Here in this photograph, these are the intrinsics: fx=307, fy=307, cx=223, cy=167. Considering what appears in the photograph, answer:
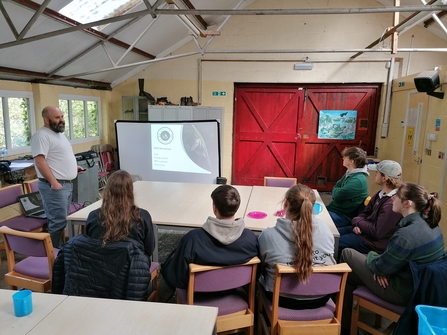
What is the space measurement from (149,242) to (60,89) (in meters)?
4.74

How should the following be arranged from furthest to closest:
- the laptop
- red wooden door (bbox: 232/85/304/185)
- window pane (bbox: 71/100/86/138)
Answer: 1. red wooden door (bbox: 232/85/304/185)
2. window pane (bbox: 71/100/86/138)
3. the laptop

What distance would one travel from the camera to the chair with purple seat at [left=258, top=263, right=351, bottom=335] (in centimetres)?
163

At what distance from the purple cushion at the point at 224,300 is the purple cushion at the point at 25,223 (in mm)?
2006

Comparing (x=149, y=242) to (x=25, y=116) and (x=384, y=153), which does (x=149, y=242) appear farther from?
(x=384, y=153)

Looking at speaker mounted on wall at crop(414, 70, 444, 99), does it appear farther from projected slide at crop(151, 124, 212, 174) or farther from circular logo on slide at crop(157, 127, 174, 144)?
circular logo on slide at crop(157, 127, 174, 144)

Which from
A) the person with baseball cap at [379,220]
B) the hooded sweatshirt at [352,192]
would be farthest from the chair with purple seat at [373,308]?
the hooded sweatshirt at [352,192]

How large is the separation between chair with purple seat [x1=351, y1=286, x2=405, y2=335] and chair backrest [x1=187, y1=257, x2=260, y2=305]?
77 centimetres

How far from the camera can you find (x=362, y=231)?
258 cm

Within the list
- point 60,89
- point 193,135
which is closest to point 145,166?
point 193,135

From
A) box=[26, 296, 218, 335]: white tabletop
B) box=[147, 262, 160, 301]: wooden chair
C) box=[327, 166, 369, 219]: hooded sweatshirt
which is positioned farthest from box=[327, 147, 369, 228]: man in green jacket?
box=[26, 296, 218, 335]: white tabletop

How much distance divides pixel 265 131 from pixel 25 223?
4726mm

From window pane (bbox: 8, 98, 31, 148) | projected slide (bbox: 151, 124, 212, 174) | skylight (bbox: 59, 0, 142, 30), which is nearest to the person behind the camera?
skylight (bbox: 59, 0, 142, 30)

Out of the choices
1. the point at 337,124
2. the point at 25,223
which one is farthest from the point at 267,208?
the point at 337,124

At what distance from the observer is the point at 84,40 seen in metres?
4.67
